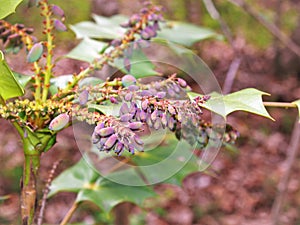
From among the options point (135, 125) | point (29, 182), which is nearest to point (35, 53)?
point (29, 182)

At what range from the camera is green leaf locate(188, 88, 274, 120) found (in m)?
0.84

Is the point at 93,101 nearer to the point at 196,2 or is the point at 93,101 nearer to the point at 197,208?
the point at 197,208

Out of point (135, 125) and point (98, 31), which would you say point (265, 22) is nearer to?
point (98, 31)

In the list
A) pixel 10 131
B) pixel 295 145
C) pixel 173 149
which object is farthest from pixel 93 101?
pixel 10 131

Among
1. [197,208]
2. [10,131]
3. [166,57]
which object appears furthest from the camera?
[10,131]

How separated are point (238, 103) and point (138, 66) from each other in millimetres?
361

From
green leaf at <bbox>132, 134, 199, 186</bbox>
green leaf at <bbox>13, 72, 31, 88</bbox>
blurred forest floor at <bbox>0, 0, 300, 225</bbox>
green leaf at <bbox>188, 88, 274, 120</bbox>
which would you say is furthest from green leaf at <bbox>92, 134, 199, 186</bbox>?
blurred forest floor at <bbox>0, 0, 300, 225</bbox>

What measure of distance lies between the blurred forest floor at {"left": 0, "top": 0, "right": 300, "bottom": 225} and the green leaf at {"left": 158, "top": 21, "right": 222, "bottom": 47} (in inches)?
65.1

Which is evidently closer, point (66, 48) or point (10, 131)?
point (10, 131)

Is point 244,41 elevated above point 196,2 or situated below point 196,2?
above

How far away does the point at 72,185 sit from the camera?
1.55 meters

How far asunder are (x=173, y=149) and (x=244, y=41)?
446 centimetres

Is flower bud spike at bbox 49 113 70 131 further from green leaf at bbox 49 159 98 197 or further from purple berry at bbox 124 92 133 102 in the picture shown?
green leaf at bbox 49 159 98 197

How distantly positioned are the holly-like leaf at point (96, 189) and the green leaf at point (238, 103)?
2.16ft
